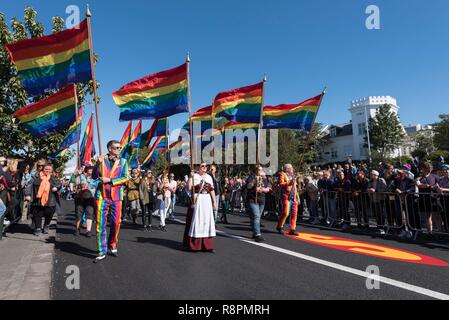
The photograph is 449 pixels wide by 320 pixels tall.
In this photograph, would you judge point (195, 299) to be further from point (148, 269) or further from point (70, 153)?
point (70, 153)

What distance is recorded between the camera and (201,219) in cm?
669

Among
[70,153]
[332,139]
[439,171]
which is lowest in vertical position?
[439,171]

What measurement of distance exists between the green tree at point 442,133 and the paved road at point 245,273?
45.9 metres

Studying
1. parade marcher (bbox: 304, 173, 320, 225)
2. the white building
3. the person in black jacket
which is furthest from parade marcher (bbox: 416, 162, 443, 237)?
the white building

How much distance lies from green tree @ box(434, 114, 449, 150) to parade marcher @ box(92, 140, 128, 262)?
48.9 meters

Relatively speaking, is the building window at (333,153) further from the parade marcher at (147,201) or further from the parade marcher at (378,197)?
the parade marcher at (147,201)

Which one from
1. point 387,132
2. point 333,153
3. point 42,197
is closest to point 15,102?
point 42,197

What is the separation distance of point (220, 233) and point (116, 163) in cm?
403

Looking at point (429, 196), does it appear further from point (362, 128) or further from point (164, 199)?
point (362, 128)

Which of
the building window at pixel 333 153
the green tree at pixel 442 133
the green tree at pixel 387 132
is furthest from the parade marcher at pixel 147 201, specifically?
the building window at pixel 333 153

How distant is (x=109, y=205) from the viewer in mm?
6117

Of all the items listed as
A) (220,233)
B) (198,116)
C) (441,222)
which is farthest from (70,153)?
(441,222)

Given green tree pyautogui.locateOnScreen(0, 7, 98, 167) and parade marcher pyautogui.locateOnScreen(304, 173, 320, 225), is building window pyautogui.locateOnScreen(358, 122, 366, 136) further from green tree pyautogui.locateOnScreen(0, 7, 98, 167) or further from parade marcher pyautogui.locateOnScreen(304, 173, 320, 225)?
green tree pyautogui.locateOnScreen(0, 7, 98, 167)

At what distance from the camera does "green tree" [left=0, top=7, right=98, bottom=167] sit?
1117cm
